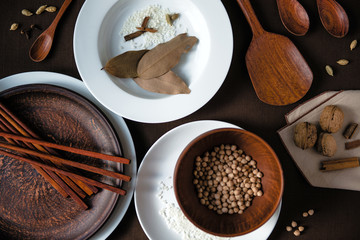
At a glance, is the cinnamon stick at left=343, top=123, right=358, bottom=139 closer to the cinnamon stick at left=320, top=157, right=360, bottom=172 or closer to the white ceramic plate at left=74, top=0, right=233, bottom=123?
the cinnamon stick at left=320, top=157, right=360, bottom=172

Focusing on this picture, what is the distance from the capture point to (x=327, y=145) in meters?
0.75

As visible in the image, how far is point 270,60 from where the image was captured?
0.78 meters

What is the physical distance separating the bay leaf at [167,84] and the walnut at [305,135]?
11.7 inches

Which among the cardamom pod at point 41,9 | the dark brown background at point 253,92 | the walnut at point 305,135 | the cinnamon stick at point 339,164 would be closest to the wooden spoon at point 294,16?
the dark brown background at point 253,92

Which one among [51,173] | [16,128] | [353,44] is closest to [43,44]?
[16,128]

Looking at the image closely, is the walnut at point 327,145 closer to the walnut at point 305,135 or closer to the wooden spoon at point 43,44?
the walnut at point 305,135

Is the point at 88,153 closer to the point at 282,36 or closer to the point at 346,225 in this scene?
the point at 282,36

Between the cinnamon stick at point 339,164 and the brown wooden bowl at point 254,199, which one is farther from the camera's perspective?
the cinnamon stick at point 339,164

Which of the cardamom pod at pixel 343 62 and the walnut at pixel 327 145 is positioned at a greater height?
the cardamom pod at pixel 343 62

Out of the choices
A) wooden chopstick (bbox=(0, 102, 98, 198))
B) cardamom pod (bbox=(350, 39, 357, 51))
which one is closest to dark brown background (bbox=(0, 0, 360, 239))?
cardamom pod (bbox=(350, 39, 357, 51))

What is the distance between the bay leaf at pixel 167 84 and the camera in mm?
715

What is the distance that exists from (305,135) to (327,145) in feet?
0.21

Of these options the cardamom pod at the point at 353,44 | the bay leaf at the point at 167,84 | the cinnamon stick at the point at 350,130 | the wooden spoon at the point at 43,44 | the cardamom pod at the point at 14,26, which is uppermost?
the cardamom pod at the point at 14,26

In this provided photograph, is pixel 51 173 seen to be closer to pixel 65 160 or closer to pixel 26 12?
pixel 65 160
